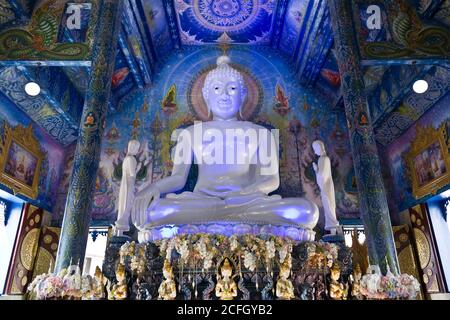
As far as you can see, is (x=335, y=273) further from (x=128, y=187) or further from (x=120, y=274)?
(x=128, y=187)

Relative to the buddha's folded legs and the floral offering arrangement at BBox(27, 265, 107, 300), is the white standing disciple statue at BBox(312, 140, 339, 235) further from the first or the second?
the floral offering arrangement at BBox(27, 265, 107, 300)

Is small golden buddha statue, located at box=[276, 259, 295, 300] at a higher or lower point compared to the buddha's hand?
lower

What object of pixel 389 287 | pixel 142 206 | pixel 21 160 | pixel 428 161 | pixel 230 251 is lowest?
pixel 389 287

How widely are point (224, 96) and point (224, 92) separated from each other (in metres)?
0.07

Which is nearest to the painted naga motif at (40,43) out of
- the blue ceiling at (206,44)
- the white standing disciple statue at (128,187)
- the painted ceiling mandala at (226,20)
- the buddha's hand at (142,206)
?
the blue ceiling at (206,44)

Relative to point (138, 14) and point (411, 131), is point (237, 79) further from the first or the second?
point (411, 131)

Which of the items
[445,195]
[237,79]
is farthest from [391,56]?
[445,195]

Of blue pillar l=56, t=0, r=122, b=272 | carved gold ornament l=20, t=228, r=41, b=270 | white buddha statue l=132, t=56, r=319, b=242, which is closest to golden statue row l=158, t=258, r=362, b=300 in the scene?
white buddha statue l=132, t=56, r=319, b=242

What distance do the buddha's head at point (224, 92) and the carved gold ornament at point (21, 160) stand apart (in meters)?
3.27

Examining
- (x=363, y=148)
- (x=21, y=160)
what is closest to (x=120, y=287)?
(x=363, y=148)

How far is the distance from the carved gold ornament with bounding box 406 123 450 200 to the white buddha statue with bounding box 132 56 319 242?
2679mm

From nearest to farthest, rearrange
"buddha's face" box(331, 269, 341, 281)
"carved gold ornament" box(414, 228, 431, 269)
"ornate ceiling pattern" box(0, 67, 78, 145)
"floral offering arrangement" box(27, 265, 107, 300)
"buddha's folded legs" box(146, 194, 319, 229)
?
"floral offering arrangement" box(27, 265, 107, 300) < "buddha's face" box(331, 269, 341, 281) < "buddha's folded legs" box(146, 194, 319, 229) < "ornate ceiling pattern" box(0, 67, 78, 145) < "carved gold ornament" box(414, 228, 431, 269)

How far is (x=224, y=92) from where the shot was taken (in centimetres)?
589

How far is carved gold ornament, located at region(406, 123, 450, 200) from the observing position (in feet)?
18.7
